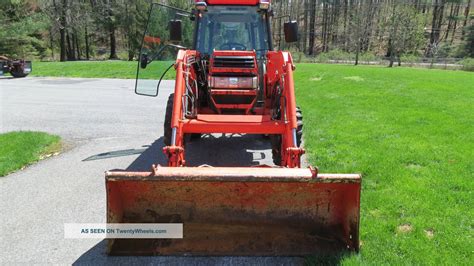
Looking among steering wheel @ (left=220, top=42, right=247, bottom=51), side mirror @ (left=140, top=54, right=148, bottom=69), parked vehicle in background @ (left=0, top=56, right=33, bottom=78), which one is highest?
steering wheel @ (left=220, top=42, right=247, bottom=51)

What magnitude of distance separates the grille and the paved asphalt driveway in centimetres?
150

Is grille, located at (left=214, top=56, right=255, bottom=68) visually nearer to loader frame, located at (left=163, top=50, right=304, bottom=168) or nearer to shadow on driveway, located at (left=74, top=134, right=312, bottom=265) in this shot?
loader frame, located at (left=163, top=50, right=304, bottom=168)

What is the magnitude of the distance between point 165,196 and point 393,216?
2.30 m

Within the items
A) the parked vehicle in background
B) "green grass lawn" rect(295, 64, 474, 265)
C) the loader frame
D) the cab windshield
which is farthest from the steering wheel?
the parked vehicle in background

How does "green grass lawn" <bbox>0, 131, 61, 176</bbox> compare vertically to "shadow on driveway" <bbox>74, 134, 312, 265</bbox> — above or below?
below

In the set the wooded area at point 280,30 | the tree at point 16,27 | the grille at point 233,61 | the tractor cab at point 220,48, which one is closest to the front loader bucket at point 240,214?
the tractor cab at point 220,48

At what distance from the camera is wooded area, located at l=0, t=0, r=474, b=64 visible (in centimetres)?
3484

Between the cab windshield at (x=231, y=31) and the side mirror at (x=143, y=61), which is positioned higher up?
the cab windshield at (x=231, y=31)

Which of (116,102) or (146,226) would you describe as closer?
(146,226)

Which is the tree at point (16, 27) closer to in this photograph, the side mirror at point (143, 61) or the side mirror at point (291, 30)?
the side mirror at point (143, 61)

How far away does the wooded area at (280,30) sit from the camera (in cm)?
3484

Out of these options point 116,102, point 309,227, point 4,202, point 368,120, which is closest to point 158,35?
point 4,202

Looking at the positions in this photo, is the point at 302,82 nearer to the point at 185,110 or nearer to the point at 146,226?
the point at 185,110

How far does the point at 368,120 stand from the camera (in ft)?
30.2
